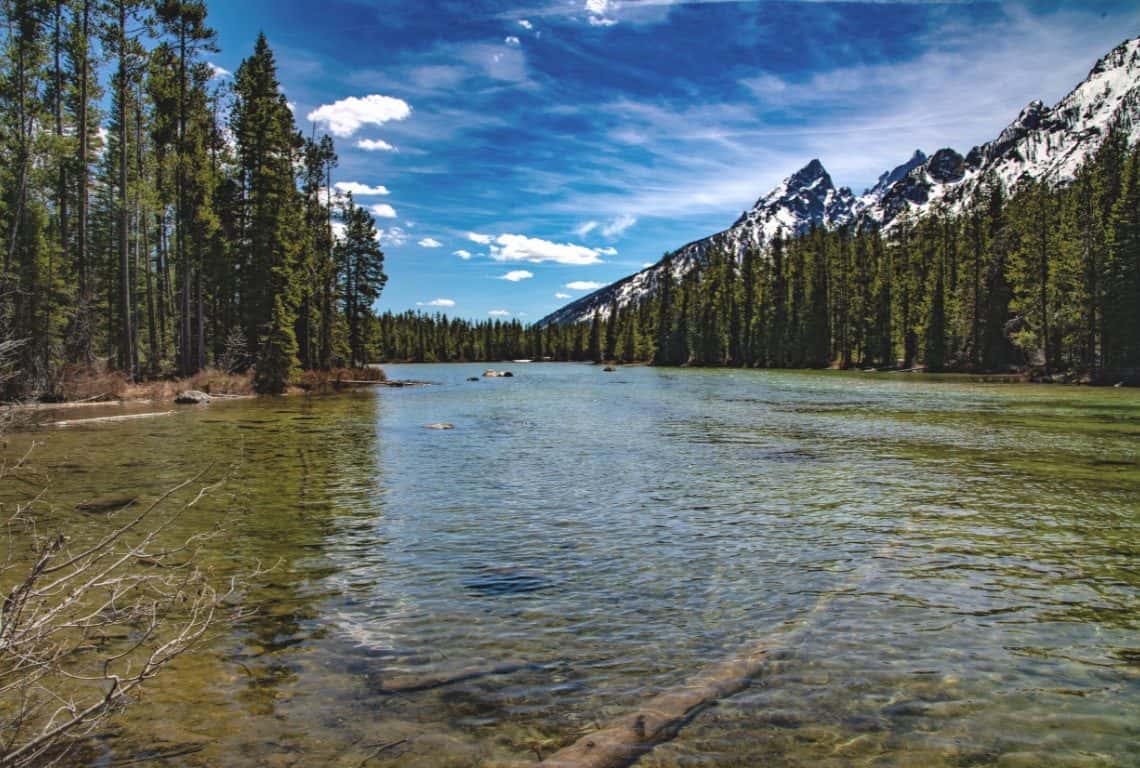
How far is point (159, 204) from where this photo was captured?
3838 cm

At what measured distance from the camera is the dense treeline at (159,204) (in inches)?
1177

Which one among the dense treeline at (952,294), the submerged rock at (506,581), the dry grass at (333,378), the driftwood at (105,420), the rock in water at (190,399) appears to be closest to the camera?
the submerged rock at (506,581)

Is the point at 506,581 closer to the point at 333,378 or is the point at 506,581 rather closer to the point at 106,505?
the point at 106,505

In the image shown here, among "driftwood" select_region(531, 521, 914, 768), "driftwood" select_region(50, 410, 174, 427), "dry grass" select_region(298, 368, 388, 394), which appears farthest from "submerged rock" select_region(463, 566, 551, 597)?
"dry grass" select_region(298, 368, 388, 394)

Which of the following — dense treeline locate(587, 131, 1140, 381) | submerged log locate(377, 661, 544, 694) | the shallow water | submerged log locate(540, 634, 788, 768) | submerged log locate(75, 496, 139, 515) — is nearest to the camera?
submerged log locate(540, 634, 788, 768)

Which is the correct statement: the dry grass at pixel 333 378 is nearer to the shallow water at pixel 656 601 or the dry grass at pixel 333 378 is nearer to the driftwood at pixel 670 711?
the shallow water at pixel 656 601

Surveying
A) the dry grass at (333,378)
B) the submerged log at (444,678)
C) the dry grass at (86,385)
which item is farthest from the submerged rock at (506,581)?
the dry grass at (333,378)

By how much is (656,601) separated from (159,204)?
41.8 m

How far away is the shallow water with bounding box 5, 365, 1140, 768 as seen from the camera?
15.8 feet

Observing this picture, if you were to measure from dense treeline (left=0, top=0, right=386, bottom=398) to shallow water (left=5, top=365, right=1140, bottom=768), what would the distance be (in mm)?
18230

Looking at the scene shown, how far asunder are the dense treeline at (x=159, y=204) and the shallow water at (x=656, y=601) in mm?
18230

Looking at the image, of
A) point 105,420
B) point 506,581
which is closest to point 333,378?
point 105,420

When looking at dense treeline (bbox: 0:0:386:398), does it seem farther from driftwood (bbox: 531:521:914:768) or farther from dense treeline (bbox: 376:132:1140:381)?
dense treeline (bbox: 376:132:1140:381)

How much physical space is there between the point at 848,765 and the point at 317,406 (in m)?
32.7
